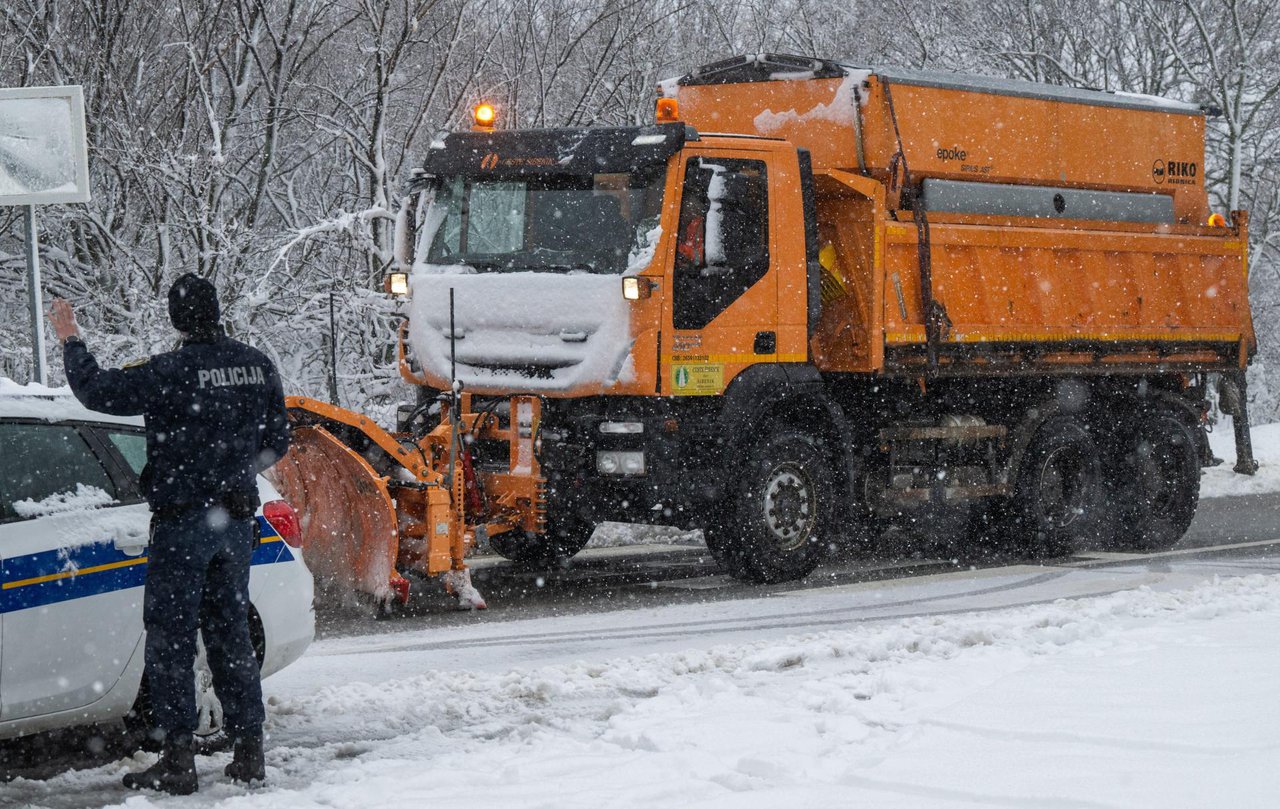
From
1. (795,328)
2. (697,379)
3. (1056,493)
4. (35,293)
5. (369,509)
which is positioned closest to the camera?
(369,509)

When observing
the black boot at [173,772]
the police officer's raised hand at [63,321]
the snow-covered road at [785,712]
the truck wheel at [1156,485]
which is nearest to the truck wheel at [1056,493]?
the truck wheel at [1156,485]

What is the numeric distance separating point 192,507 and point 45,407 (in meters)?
0.82

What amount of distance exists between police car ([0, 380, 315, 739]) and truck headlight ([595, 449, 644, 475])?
4.02 metres

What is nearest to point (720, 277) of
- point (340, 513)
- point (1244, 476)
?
point (340, 513)

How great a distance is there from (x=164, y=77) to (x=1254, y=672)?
542 inches

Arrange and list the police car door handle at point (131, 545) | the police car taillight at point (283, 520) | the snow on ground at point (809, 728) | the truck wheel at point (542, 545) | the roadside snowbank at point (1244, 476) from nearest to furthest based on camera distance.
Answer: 1. the snow on ground at point (809, 728)
2. the police car door handle at point (131, 545)
3. the police car taillight at point (283, 520)
4. the truck wheel at point (542, 545)
5. the roadside snowbank at point (1244, 476)

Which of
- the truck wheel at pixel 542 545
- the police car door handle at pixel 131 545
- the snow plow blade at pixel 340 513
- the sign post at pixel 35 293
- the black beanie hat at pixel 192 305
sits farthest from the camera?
the truck wheel at pixel 542 545

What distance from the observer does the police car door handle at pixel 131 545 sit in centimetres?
578

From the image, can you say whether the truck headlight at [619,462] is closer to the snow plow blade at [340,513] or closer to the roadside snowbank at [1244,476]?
the snow plow blade at [340,513]

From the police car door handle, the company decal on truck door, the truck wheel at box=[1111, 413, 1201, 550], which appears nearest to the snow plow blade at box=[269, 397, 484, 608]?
the police car door handle

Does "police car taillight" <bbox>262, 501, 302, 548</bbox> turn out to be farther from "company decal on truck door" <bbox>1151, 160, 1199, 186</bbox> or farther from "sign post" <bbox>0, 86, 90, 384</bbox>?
"company decal on truck door" <bbox>1151, 160, 1199, 186</bbox>

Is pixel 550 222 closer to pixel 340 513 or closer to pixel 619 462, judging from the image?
pixel 619 462

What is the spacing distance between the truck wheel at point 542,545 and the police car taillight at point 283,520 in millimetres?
5101

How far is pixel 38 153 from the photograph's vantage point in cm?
968
